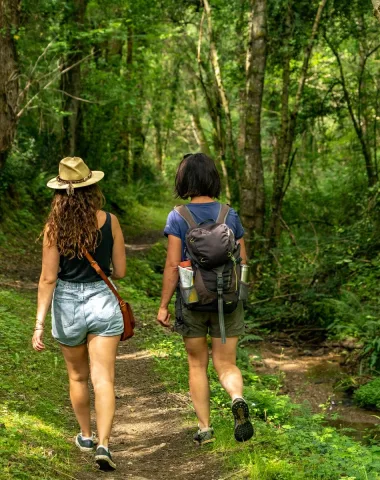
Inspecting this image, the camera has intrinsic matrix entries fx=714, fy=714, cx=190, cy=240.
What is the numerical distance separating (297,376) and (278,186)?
560cm

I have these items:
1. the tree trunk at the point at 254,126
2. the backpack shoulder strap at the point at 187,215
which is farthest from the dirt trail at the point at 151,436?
the tree trunk at the point at 254,126

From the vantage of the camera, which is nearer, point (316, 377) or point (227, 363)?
point (227, 363)

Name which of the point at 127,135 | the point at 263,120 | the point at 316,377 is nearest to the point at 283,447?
the point at 316,377

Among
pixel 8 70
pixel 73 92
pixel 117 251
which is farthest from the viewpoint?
pixel 73 92

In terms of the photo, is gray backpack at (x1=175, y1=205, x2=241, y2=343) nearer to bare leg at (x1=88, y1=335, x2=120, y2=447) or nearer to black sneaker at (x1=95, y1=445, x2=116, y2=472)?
bare leg at (x1=88, y1=335, x2=120, y2=447)

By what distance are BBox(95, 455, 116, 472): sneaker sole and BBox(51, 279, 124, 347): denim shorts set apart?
0.80 meters

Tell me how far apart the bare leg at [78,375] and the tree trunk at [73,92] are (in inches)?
618

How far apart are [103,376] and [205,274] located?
1.03 meters

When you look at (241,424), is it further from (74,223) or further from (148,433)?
(74,223)

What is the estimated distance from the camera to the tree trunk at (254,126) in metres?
13.7

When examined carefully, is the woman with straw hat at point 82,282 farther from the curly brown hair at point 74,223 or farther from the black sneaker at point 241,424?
the black sneaker at point 241,424

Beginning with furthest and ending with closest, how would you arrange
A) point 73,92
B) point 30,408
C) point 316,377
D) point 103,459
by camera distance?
point 73,92 < point 316,377 < point 30,408 < point 103,459

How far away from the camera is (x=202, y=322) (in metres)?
5.38

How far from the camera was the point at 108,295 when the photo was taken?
5.09 meters
